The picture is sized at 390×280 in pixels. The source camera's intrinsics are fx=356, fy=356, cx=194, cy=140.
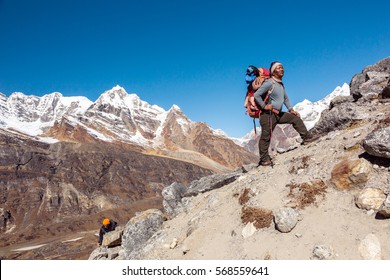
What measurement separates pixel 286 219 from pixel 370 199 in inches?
64.4

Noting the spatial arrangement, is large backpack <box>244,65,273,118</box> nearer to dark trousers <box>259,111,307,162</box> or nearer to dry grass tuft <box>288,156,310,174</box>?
dark trousers <box>259,111,307,162</box>

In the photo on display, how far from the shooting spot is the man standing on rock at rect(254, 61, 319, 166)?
1003cm

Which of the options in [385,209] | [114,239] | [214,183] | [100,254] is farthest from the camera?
[114,239]

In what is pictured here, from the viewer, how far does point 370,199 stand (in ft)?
22.4

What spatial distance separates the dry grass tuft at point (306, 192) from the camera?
7.64m

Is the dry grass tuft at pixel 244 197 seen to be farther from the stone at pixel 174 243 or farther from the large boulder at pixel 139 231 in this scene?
the large boulder at pixel 139 231

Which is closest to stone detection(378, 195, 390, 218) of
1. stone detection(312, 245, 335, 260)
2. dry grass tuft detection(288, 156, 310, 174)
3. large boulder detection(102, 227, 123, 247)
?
stone detection(312, 245, 335, 260)

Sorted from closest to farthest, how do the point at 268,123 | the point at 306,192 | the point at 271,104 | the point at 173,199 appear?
the point at 306,192
the point at 271,104
the point at 268,123
the point at 173,199

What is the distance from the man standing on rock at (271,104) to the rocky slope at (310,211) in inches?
35.0

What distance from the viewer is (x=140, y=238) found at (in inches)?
504

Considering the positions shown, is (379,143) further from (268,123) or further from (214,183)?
(214,183)

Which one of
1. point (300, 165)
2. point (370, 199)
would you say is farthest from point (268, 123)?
point (370, 199)

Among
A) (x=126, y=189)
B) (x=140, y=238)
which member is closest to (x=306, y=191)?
(x=140, y=238)

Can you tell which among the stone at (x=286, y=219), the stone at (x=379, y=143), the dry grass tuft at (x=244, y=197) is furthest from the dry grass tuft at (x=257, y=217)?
the stone at (x=379, y=143)
